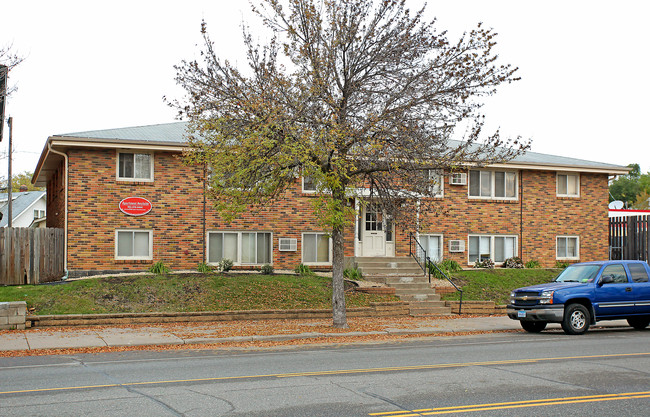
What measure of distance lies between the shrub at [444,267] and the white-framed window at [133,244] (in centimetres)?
1077


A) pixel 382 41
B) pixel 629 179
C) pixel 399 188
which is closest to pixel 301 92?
pixel 382 41

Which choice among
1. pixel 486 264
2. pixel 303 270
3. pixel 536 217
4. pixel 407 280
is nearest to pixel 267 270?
pixel 303 270

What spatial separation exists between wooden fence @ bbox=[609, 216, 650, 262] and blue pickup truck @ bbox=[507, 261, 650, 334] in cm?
1283

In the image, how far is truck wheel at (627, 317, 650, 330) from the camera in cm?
1711

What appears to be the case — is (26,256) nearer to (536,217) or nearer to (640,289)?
(640,289)

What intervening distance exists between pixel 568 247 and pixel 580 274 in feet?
42.7

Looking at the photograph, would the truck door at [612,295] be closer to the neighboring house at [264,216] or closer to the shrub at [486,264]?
the neighboring house at [264,216]

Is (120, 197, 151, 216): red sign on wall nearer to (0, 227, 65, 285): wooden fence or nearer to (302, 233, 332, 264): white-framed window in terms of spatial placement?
(0, 227, 65, 285): wooden fence

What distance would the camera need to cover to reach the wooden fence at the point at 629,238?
93.7 ft

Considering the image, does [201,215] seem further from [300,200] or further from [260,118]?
[260,118]

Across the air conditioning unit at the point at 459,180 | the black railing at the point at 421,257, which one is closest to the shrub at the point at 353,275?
the black railing at the point at 421,257

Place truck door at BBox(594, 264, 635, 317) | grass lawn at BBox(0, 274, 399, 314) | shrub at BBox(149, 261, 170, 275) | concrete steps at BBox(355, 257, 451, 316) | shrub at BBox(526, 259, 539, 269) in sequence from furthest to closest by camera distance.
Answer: shrub at BBox(526, 259, 539, 269) → shrub at BBox(149, 261, 170, 275) → concrete steps at BBox(355, 257, 451, 316) → grass lawn at BBox(0, 274, 399, 314) → truck door at BBox(594, 264, 635, 317)

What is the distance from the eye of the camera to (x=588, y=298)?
631 inches

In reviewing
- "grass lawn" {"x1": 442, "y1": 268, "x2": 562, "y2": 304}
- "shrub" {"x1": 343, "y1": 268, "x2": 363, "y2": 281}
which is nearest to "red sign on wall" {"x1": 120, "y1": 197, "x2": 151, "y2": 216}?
"shrub" {"x1": 343, "y1": 268, "x2": 363, "y2": 281}
